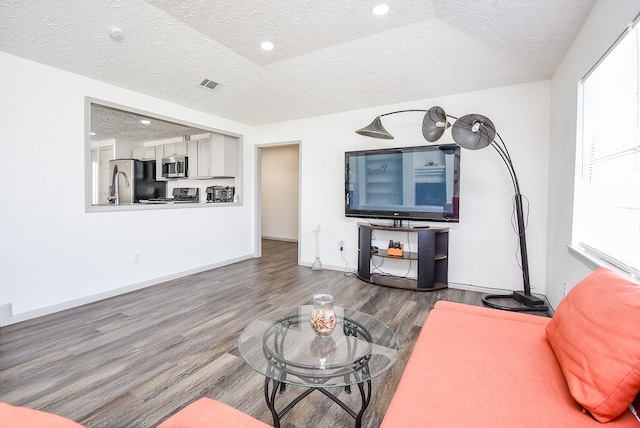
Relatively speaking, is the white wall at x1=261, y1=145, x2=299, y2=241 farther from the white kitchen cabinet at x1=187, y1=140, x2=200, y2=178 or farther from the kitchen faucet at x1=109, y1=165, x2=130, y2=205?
the kitchen faucet at x1=109, y1=165, x2=130, y2=205

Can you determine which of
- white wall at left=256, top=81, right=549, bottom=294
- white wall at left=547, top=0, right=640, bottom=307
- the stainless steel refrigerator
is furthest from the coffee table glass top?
the stainless steel refrigerator

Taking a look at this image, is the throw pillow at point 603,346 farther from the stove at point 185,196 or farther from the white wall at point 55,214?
the stove at point 185,196

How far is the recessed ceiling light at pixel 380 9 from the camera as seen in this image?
2.23 metres

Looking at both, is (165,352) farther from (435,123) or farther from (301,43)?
(435,123)

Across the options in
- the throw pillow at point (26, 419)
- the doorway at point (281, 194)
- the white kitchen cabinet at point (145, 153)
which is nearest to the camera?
the throw pillow at point (26, 419)

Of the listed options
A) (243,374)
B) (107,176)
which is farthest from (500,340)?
(107,176)

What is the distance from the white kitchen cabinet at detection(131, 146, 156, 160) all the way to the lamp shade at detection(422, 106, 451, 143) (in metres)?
5.56

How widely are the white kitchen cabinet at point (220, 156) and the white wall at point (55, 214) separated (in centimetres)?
131

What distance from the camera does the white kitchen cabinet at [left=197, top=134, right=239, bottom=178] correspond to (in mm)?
5160

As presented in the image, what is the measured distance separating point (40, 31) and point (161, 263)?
8.67 ft

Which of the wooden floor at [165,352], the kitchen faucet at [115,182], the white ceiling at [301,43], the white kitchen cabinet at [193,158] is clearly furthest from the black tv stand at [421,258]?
the kitchen faucet at [115,182]

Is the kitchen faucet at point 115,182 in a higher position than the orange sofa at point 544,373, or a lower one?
higher

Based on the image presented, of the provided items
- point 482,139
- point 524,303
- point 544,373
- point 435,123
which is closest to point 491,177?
point 482,139

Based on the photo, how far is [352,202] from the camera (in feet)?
13.9
